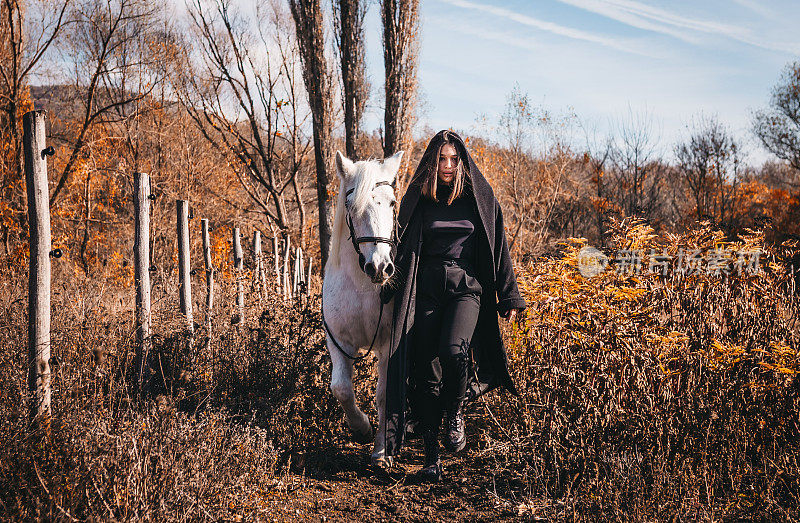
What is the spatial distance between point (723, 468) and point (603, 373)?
807 millimetres

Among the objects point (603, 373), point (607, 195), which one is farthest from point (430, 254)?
point (607, 195)

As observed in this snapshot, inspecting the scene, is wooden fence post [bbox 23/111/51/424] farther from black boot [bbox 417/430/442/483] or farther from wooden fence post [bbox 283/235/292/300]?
wooden fence post [bbox 283/235/292/300]

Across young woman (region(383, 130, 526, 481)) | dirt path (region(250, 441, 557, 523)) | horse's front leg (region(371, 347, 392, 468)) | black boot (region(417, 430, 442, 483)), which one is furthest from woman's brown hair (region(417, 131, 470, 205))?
dirt path (region(250, 441, 557, 523))

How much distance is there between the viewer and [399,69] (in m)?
8.51

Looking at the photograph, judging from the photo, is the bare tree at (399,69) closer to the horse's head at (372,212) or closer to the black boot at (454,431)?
the horse's head at (372,212)

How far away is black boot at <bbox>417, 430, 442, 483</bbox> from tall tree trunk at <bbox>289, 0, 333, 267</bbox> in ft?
21.3

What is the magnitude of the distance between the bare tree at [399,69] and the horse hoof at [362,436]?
516cm

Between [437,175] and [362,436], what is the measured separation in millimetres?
1937

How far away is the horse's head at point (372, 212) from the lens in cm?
310

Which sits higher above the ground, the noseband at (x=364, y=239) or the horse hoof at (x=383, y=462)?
the noseband at (x=364, y=239)

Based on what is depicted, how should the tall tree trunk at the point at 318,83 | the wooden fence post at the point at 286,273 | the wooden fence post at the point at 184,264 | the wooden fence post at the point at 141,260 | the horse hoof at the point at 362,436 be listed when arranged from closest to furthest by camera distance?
the horse hoof at the point at 362,436, the wooden fence post at the point at 141,260, the wooden fence post at the point at 184,264, the wooden fence post at the point at 286,273, the tall tree trunk at the point at 318,83

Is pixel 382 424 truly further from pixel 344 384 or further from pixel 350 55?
pixel 350 55

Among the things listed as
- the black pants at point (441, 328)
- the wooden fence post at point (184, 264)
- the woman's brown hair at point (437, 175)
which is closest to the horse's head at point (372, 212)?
the woman's brown hair at point (437, 175)

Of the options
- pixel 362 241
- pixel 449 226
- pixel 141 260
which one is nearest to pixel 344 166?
pixel 362 241
